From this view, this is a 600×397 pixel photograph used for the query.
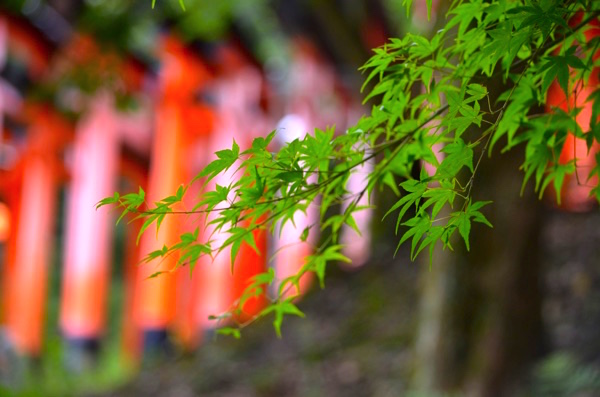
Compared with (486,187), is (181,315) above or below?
below

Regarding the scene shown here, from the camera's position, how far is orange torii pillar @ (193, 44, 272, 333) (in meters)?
11.5

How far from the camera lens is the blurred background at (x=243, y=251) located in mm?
5180

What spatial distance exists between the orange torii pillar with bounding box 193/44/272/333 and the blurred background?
39mm

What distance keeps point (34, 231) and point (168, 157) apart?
137 inches

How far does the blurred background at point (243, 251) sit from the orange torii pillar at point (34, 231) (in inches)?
1.2

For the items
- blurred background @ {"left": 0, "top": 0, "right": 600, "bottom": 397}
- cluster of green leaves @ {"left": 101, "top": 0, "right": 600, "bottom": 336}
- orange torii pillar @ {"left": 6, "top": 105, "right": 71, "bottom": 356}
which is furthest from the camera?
orange torii pillar @ {"left": 6, "top": 105, "right": 71, "bottom": 356}

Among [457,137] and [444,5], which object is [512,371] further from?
[457,137]

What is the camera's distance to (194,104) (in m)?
11.7

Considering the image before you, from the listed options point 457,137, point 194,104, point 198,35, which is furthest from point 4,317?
Answer: point 457,137

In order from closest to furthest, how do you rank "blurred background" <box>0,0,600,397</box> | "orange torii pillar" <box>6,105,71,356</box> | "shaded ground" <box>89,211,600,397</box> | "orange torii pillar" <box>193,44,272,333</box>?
"blurred background" <box>0,0,600,397</box> < "shaded ground" <box>89,211,600,397</box> < "orange torii pillar" <box>193,44,272,333</box> < "orange torii pillar" <box>6,105,71,356</box>

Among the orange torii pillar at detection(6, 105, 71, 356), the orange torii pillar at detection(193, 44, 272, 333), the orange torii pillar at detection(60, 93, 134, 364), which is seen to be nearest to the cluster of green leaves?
the orange torii pillar at detection(193, 44, 272, 333)

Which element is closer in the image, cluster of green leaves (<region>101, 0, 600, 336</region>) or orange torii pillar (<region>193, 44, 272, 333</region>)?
cluster of green leaves (<region>101, 0, 600, 336</region>)

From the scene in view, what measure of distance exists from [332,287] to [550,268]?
2.82m

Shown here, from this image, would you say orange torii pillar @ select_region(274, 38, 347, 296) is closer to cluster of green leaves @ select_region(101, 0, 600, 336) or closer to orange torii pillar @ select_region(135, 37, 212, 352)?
orange torii pillar @ select_region(135, 37, 212, 352)
